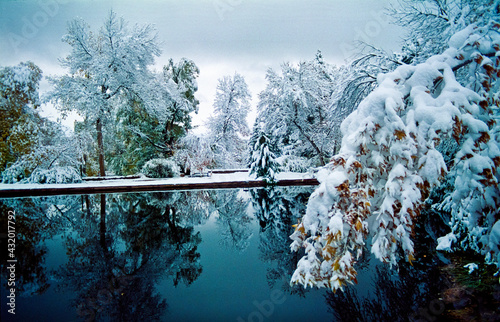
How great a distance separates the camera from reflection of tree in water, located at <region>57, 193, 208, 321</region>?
316 cm

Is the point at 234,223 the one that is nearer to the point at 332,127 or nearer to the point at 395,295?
the point at 395,295

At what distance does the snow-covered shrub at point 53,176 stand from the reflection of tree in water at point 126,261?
9.04 metres

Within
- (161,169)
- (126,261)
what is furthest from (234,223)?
(161,169)

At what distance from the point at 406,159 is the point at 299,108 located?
18.7 m

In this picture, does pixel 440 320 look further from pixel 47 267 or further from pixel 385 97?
pixel 47 267

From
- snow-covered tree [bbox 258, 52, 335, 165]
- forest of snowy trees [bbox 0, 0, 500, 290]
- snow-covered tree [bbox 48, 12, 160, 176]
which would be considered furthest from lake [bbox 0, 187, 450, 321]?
snow-covered tree [bbox 258, 52, 335, 165]

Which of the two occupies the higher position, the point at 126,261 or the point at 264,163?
the point at 264,163

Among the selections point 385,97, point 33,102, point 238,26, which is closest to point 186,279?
point 385,97

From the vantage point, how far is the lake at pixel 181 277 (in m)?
3.00

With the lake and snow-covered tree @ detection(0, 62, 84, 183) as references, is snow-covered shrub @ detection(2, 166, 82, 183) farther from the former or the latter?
the lake

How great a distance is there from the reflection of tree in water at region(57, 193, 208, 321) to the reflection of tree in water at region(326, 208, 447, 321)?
223 centimetres

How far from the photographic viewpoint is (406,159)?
6.33ft

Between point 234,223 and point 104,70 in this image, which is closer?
point 234,223

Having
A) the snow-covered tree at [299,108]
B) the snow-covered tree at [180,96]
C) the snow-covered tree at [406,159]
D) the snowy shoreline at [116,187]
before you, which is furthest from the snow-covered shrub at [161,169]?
the snow-covered tree at [406,159]
